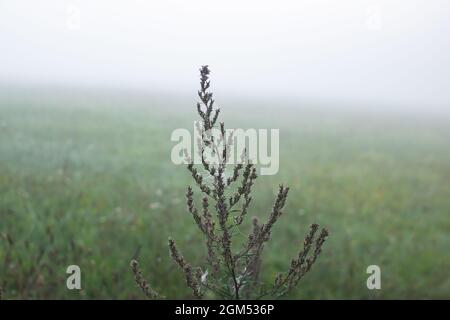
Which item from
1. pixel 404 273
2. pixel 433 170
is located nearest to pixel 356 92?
pixel 433 170

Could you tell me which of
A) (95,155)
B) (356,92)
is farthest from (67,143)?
(356,92)

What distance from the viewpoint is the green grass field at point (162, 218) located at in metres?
4.72

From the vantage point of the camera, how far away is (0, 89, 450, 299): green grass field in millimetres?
4723

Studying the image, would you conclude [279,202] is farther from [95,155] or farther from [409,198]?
[95,155]

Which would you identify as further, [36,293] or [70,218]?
[70,218]

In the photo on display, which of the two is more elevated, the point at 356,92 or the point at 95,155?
the point at 356,92

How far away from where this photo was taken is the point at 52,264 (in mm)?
4711

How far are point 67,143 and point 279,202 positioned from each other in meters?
11.2

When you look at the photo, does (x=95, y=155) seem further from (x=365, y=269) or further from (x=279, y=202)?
(x=279, y=202)

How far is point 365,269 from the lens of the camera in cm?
576

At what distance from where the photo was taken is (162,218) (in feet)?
21.6

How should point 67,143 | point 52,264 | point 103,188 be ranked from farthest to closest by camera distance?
1. point 67,143
2. point 103,188
3. point 52,264

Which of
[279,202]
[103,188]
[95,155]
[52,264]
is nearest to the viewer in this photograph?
[279,202]

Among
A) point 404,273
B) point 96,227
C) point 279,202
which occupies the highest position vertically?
point 279,202
